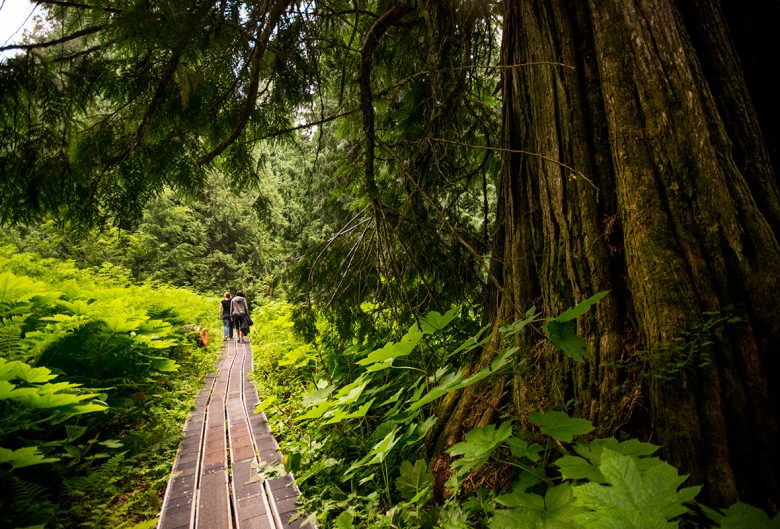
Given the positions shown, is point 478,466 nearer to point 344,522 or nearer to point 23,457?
point 344,522

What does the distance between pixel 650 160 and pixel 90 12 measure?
2.85m

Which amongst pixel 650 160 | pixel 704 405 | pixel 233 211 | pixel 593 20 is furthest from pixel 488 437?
pixel 233 211

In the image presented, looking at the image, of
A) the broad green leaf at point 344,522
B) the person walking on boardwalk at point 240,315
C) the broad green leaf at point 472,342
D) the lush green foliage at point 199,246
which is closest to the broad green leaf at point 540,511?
the broad green leaf at point 472,342

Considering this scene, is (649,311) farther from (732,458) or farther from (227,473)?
(227,473)

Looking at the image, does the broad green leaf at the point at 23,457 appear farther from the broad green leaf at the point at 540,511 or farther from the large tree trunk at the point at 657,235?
the broad green leaf at the point at 540,511

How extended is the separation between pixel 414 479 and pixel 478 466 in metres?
0.43

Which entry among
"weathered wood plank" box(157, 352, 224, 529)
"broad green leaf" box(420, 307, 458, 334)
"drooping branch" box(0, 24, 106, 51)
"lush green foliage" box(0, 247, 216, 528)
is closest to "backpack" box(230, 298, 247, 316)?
"lush green foliage" box(0, 247, 216, 528)

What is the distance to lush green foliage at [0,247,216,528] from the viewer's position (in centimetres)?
224

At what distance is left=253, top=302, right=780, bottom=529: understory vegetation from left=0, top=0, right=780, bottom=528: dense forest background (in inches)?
0.5

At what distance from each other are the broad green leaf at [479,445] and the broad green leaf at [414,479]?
606 millimetres

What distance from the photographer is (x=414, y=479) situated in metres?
1.77

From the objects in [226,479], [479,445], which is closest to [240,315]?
[226,479]

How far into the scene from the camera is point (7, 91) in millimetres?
1862

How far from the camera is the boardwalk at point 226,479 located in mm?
2240
